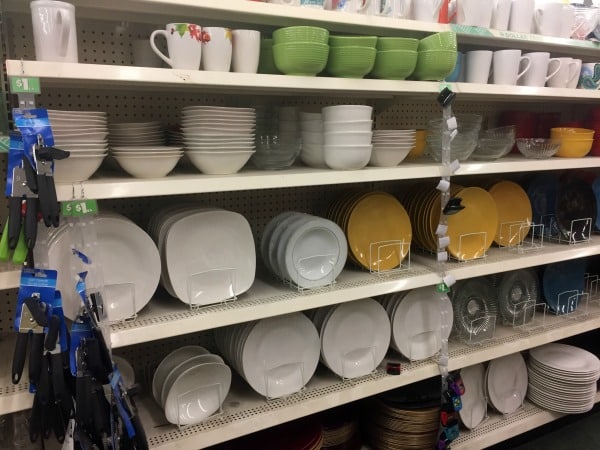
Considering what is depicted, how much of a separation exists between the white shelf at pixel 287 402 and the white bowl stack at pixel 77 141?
823 millimetres

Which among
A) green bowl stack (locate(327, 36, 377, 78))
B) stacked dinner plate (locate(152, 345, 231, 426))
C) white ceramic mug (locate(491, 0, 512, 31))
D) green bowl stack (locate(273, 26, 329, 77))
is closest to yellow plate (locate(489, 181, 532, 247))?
white ceramic mug (locate(491, 0, 512, 31))

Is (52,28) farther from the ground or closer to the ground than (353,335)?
farther from the ground

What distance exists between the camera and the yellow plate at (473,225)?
2.04m

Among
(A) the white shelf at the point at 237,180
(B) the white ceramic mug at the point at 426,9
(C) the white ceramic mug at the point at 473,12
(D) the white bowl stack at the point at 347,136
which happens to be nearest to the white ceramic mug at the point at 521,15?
(C) the white ceramic mug at the point at 473,12

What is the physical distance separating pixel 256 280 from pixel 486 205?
1.11 m

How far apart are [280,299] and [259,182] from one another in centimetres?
40

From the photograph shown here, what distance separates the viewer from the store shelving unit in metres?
1.25

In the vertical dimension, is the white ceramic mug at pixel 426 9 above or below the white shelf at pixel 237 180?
above

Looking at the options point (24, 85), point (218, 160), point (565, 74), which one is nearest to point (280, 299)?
point (218, 160)

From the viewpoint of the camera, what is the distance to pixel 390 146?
5.56 ft

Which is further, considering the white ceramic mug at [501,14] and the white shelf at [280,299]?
the white ceramic mug at [501,14]

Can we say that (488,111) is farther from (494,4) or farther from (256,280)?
(256,280)

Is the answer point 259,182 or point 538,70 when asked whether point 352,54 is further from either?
point 538,70

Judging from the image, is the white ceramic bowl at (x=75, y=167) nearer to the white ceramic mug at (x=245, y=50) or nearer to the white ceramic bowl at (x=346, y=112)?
the white ceramic mug at (x=245, y=50)
